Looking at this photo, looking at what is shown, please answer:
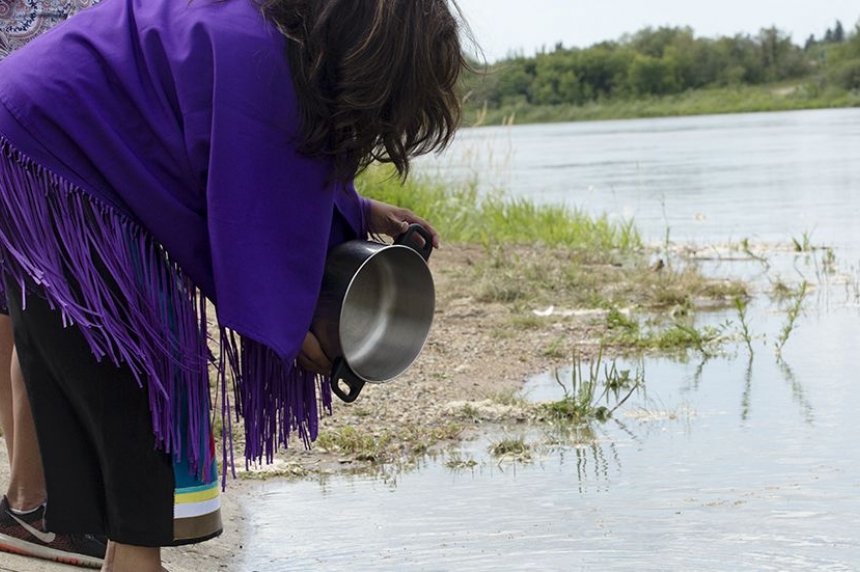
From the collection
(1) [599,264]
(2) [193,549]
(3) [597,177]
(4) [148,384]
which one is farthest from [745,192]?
(4) [148,384]

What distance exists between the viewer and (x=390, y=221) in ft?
9.17

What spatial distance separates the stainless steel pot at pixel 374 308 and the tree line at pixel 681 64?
56751mm

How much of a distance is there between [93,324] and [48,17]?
46.8 inches

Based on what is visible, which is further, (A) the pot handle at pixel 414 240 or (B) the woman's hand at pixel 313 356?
(A) the pot handle at pixel 414 240

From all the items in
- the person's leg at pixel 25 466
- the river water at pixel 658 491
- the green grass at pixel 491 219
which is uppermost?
the person's leg at pixel 25 466

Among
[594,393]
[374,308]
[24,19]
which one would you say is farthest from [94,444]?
[594,393]

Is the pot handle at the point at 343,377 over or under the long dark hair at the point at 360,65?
under

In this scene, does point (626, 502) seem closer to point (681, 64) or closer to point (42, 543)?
point (42, 543)

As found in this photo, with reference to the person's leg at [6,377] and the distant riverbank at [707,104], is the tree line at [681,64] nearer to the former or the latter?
the distant riverbank at [707,104]

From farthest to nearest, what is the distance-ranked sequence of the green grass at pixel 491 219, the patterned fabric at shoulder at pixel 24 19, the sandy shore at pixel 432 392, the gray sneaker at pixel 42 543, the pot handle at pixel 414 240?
the green grass at pixel 491 219, the sandy shore at pixel 432 392, the patterned fabric at shoulder at pixel 24 19, the gray sneaker at pixel 42 543, the pot handle at pixel 414 240

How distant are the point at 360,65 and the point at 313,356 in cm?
56

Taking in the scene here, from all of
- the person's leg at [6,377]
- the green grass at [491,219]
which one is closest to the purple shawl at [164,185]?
the person's leg at [6,377]

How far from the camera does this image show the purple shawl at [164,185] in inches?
91.0

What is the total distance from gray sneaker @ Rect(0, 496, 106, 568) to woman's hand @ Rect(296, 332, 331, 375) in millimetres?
899
